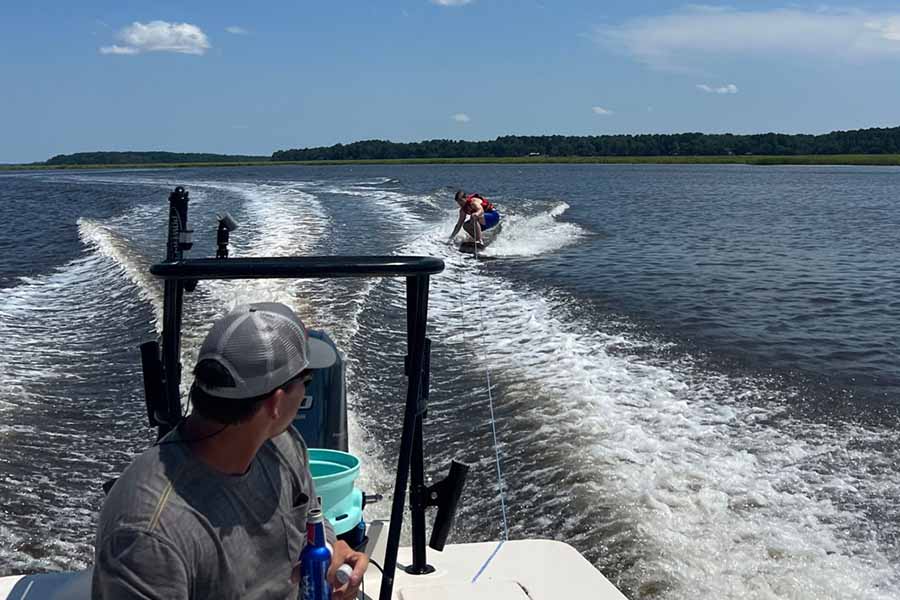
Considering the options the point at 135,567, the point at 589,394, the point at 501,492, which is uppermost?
the point at 135,567

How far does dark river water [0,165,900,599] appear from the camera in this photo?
4660 mm

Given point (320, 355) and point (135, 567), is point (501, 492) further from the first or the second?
point (135, 567)

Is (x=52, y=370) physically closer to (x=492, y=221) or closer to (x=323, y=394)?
(x=323, y=394)

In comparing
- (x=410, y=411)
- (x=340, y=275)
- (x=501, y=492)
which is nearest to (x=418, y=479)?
(x=410, y=411)

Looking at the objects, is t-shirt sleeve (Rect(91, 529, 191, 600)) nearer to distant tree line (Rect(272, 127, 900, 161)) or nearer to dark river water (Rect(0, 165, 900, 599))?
dark river water (Rect(0, 165, 900, 599))

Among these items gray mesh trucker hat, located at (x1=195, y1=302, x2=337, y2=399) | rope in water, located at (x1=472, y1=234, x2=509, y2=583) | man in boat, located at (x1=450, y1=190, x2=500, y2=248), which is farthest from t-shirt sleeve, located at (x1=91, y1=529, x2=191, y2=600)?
man in boat, located at (x1=450, y1=190, x2=500, y2=248)

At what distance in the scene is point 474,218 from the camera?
56.9 feet

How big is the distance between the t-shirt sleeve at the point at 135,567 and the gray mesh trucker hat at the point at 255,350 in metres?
0.29

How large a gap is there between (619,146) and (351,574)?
109 metres

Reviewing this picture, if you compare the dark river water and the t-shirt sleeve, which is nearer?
the t-shirt sleeve

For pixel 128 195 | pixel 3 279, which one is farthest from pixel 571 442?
pixel 128 195

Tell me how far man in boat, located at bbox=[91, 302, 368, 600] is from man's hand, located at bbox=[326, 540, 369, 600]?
7.3 inches

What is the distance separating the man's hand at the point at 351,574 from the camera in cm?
212

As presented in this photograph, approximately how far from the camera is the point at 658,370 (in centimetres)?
789
